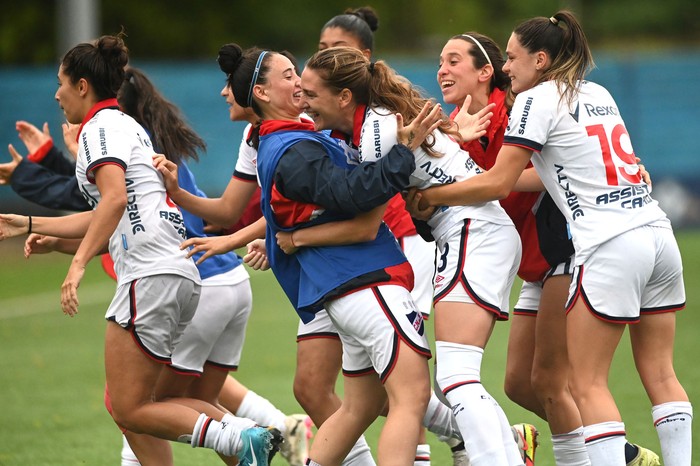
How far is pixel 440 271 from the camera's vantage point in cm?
505

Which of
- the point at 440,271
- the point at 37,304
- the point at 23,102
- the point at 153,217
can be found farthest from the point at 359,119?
the point at 23,102

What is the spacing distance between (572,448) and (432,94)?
1511 cm

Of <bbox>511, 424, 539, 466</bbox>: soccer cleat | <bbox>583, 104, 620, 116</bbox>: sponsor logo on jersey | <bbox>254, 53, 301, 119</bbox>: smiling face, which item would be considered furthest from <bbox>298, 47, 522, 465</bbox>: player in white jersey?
<bbox>511, 424, 539, 466</bbox>: soccer cleat

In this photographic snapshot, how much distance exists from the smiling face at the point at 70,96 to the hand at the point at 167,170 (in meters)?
0.44

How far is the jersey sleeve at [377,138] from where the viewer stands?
4.80m

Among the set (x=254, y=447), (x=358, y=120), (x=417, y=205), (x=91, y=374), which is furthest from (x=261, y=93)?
(x=91, y=374)

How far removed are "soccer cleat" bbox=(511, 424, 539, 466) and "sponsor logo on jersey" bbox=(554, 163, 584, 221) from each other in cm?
125

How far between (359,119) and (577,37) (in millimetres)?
1071

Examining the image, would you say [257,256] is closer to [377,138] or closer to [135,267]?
[135,267]

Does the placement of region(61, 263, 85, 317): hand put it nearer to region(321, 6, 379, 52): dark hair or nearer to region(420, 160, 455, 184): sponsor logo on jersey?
region(420, 160, 455, 184): sponsor logo on jersey

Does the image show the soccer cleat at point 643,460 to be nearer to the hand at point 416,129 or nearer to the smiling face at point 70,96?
the hand at point 416,129

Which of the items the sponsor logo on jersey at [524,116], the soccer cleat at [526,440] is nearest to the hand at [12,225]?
the sponsor logo on jersey at [524,116]

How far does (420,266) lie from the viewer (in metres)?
6.09

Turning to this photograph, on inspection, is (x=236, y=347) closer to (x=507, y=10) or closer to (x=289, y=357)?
(x=289, y=357)
